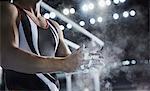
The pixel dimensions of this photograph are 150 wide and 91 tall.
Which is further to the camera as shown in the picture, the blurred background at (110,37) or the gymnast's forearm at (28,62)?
the blurred background at (110,37)

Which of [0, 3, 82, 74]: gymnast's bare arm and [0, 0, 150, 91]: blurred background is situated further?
[0, 0, 150, 91]: blurred background

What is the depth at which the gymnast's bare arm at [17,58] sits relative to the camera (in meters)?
0.84

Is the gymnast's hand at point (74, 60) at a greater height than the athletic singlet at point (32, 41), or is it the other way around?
the athletic singlet at point (32, 41)

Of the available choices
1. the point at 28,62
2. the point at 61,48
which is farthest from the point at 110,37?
the point at 28,62

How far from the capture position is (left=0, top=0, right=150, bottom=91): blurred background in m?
0.97

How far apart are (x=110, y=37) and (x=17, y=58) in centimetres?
31

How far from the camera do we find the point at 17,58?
830mm

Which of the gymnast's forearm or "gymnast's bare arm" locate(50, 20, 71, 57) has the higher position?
"gymnast's bare arm" locate(50, 20, 71, 57)

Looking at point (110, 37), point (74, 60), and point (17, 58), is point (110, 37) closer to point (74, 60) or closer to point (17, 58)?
point (74, 60)

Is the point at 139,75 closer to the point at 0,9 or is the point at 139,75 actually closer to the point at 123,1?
the point at 123,1

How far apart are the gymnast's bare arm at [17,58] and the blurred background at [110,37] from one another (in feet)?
0.22

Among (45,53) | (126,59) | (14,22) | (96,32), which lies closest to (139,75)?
(126,59)

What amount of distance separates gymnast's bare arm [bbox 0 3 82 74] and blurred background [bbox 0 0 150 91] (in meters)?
0.07

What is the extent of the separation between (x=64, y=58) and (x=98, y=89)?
150 mm
